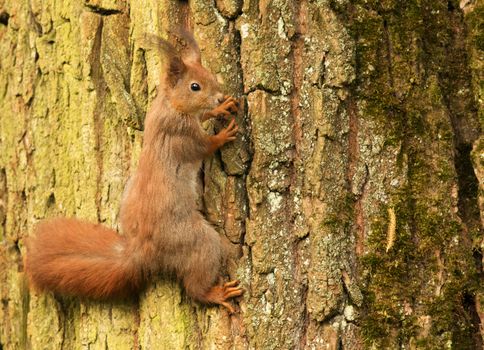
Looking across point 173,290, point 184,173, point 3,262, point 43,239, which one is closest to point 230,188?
point 184,173

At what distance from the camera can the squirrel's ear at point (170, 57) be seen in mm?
3148

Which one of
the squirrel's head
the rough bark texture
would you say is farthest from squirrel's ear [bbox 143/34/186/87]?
the rough bark texture

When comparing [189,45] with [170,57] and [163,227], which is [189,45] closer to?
[170,57]

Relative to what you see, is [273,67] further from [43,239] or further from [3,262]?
[3,262]

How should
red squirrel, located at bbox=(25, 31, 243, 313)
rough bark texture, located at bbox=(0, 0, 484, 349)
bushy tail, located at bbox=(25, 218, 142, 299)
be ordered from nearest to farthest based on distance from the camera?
rough bark texture, located at bbox=(0, 0, 484, 349) < red squirrel, located at bbox=(25, 31, 243, 313) < bushy tail, located at bbox=(25, 218, 142, 299)

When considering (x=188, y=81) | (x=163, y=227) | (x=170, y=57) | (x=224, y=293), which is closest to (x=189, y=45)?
(x=170, y=57)

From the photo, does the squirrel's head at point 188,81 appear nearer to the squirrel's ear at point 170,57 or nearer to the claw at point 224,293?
the squirrel's ear at point 170,57

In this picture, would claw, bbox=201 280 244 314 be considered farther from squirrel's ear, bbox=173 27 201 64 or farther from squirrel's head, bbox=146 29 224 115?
squirrel's ear, bbox=173 27 201 64

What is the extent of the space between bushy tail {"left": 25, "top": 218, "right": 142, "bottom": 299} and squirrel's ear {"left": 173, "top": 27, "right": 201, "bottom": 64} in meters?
0.94

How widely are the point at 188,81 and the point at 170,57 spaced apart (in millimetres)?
197

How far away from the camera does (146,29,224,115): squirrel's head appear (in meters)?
3.24

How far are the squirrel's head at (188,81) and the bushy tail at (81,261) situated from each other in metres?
0.74

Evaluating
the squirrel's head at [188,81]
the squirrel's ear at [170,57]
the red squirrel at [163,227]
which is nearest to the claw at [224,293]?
the red squirrel at [163,227]

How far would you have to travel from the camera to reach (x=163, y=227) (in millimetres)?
3199
